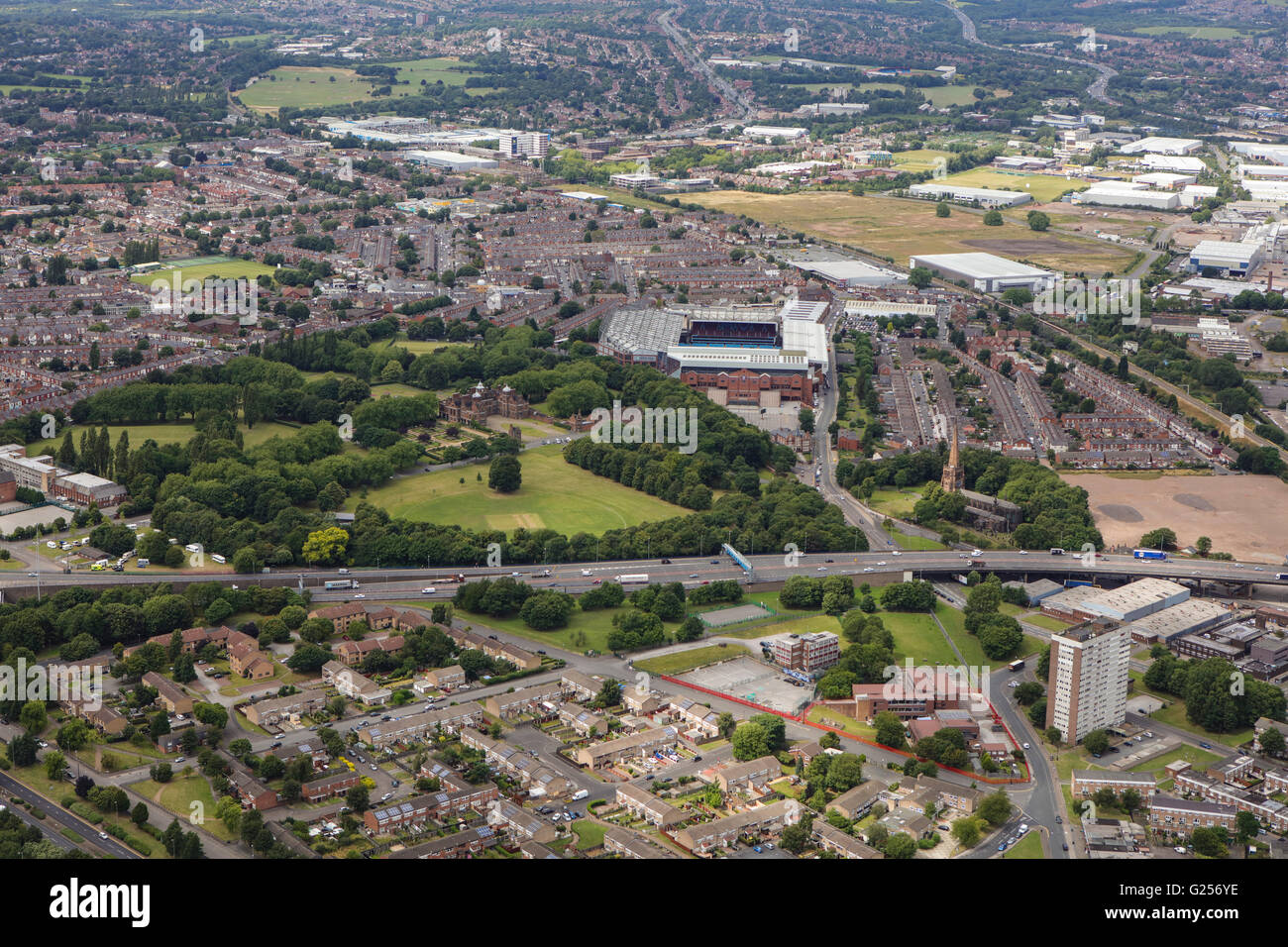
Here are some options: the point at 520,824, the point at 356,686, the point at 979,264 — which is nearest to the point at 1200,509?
the point at 356,686

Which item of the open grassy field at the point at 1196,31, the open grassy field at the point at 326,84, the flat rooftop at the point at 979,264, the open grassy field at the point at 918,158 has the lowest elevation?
the flat rooftop at the point at 979,264

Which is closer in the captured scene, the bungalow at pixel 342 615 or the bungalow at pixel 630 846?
the bungalow at pixel 630 846

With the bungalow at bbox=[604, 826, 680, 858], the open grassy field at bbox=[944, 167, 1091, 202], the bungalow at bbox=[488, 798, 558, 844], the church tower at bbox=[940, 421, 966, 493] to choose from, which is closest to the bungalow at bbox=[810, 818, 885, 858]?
the bungalow at bbox=[604, 826, 680, 858]

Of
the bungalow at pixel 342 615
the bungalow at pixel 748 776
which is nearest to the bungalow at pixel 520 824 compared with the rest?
the bungalow at pixel 748 776

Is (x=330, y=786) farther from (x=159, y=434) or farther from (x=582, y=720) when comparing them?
(x=159, y=434)

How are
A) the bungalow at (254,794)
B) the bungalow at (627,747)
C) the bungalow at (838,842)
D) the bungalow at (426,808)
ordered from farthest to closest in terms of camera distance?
the bungalow at (627,747) → the bungalow at (254,794) → the bungalow at (426,808) → the bungalow at (838,842)

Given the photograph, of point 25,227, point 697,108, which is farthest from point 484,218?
point 697,108

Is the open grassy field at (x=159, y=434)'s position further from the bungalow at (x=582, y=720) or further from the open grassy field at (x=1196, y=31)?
the open grassy field at (x=1196, y=31)
